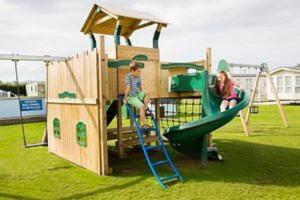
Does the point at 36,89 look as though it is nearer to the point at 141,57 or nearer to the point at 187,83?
the point at 141,57

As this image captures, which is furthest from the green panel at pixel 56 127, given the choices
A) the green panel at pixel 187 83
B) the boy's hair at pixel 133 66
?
the green panel at pixel 187 83

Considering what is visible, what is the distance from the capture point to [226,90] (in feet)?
22.2

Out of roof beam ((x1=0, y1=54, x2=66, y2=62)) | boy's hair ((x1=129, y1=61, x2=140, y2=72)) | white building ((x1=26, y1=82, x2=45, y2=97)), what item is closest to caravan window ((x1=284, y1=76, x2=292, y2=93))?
white building ((x1=26, y1=82, x2=45, y2=97))

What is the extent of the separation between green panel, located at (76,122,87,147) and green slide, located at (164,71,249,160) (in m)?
1.77

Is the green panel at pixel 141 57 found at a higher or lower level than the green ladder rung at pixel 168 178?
higher

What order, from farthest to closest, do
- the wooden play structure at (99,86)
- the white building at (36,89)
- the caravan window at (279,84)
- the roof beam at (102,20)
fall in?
the caravan window at (279,84)
the white building at (36,89)
the roof beam at (102,20)
the wooden play structure at (99,86)

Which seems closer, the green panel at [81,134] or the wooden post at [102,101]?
the wooden post at [102,101]

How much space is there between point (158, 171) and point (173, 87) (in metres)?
2.14

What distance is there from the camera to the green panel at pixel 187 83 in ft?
22.2

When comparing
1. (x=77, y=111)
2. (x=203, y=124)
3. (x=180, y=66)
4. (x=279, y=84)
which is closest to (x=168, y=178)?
(x=203, y=124)

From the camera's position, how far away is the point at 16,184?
546 centimetres

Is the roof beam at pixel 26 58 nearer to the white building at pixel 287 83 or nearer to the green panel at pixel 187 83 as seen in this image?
the green panel at pixel 187 83

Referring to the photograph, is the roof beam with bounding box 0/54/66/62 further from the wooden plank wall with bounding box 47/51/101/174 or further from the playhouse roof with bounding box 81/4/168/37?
the playhouse roof with bounding box 81/4/168/37

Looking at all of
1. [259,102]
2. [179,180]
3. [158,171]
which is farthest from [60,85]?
[259,102]
